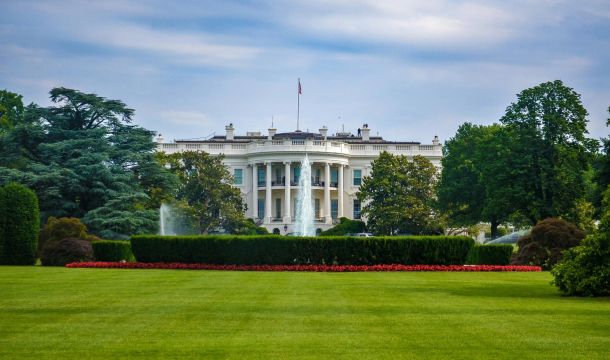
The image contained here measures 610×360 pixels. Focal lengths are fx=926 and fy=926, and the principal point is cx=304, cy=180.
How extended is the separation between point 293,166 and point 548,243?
59102 millimetres

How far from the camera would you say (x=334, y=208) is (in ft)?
320

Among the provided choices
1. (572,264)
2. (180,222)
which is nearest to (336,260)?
(572,264)

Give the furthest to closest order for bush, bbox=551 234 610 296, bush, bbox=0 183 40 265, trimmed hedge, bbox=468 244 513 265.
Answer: trimmed hedge, bbox=468 244 513 265 < bush, bbox=0 183 40 265 < bush, bbox=551 234 610 296

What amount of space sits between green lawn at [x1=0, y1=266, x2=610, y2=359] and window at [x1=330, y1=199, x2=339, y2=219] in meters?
72.1

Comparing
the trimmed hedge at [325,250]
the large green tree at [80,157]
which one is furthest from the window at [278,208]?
the trimmed hedge at [325,250]

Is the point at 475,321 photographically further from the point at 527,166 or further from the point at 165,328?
the point at 527,166

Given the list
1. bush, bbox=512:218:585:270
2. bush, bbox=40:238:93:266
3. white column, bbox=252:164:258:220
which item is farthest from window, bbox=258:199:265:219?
bush, bbox=512:218:585:270

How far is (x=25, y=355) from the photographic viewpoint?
39.3 feet

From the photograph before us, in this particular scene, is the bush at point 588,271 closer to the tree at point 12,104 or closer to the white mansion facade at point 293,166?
the tree at point 12,104

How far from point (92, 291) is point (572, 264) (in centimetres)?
1114

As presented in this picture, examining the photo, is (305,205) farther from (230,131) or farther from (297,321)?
(297,321)

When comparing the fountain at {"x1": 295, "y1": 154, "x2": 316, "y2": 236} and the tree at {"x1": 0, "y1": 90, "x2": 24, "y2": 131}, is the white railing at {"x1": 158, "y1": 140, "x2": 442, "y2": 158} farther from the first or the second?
the tree at {"x1": 0, "y1": 90, "x2": 24, "y2": 131}

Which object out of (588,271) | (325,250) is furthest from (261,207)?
(588,271)

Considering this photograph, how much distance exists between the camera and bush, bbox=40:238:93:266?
37625mm
